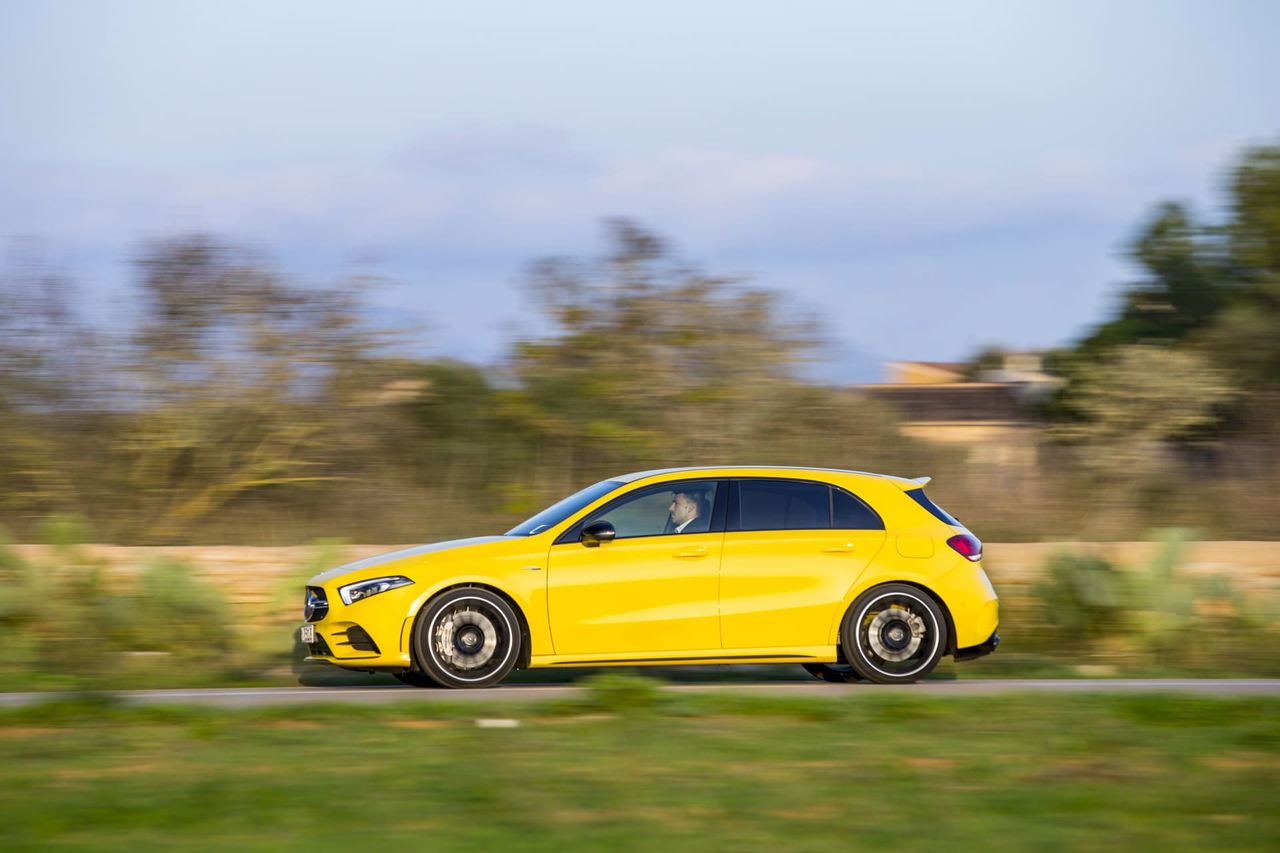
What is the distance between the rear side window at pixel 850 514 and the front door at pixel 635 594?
0.93 meters

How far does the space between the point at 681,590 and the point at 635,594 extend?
324mm

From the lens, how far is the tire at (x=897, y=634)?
10.4m

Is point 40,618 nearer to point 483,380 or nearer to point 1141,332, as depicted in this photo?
point 483,380

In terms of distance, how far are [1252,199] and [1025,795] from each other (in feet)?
96.6

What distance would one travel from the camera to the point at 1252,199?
32.3 m

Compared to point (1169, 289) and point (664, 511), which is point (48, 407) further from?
point (1169, 289)

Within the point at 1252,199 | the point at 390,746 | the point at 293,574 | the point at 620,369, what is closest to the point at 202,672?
the point at 293,574

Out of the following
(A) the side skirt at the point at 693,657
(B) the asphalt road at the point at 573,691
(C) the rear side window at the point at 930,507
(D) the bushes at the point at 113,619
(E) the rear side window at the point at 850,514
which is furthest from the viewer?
(D) the bushes at the point at 113,619

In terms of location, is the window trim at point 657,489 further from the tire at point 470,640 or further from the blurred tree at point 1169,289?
the blurred tree at point 1169,289

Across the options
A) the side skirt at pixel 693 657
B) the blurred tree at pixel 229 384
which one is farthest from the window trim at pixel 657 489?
the blurred tree at pixel 229 384

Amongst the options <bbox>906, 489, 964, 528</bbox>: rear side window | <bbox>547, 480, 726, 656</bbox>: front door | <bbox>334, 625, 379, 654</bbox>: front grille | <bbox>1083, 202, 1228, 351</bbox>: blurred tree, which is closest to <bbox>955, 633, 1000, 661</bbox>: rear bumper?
<bbox>906, 489, 964, 528</bbox>: rear side window

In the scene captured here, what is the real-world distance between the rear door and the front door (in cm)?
15

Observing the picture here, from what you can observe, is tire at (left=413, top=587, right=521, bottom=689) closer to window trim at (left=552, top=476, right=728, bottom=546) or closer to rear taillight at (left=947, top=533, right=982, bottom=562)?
window trim at (left=552, top=476, right=728, bottom=546)

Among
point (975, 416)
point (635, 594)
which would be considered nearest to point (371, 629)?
point (635, 594)
